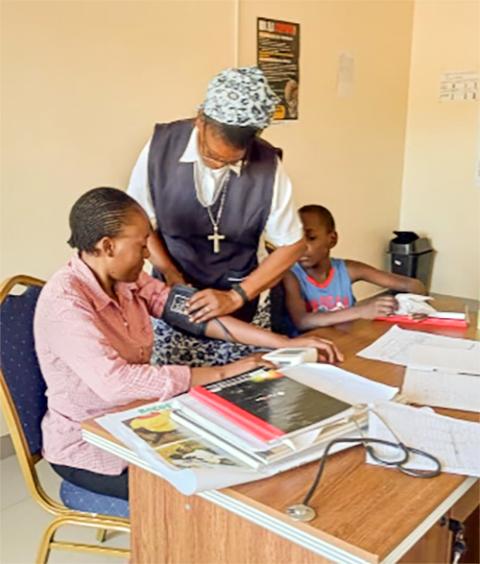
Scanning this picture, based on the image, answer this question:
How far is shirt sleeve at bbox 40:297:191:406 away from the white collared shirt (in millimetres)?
559

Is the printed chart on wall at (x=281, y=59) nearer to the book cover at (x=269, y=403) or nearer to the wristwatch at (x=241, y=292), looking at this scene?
the wristwatch at (x=241, y=292)

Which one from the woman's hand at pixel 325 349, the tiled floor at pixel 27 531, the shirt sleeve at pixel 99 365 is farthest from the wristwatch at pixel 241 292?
the tiled floor at pixel 27 531

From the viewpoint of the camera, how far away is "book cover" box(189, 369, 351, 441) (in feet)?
3.74

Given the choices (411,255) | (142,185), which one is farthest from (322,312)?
(411,255)

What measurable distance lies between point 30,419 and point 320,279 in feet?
3.91

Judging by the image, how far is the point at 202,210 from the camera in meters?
1.86

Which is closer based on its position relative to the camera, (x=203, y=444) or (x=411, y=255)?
(x=203, y=444)

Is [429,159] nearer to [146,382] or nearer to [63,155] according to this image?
[63,155]

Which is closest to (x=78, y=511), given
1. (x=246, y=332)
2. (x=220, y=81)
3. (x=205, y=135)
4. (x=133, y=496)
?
(x=133, y=496)

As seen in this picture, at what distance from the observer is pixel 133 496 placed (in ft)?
4.11

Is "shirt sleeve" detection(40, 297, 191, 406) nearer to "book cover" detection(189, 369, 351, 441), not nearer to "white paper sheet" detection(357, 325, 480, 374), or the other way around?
"book cover" detection(189, 369, 351, 441)

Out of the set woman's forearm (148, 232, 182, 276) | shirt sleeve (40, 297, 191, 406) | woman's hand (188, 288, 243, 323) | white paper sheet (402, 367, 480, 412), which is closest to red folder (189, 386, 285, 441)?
shirt sleeve (40, 297, 191, 406)

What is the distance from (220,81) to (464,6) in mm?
3764

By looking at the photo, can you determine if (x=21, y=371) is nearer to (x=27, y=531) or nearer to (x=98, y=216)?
(x=98, y=216)
